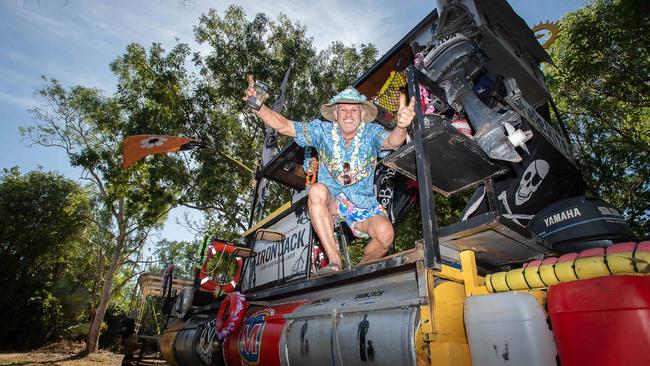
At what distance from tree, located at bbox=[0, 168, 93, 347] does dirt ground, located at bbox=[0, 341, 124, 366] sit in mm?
1225

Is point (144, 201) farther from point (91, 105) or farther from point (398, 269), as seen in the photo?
point (398, 269)

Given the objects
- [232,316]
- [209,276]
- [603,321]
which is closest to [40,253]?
[209,276]

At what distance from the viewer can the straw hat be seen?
3.47 meters

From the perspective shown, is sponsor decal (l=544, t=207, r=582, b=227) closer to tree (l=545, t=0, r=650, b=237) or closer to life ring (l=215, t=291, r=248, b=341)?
life ring (l=215, t=291, r=248, b=341)

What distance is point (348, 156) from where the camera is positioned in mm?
3377

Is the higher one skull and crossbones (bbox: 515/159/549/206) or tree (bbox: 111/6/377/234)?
tree (bbox: 111/6/377/234)

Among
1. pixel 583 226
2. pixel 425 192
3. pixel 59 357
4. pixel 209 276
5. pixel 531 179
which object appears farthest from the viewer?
pixel 59 357

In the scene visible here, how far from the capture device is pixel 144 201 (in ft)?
45.4

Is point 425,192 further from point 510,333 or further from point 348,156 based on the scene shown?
point 348,156

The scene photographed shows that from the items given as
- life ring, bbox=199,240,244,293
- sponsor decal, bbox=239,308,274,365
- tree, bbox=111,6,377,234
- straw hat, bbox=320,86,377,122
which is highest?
tree, bbox=111,6,377,234

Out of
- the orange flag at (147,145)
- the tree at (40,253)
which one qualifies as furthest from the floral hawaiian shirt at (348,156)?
the tree at (40,253)

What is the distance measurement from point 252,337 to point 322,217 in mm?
1406

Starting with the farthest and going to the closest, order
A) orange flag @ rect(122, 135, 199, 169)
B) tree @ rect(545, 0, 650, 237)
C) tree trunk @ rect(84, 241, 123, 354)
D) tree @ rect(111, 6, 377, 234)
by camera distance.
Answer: tree trunk @ rect(84, 241, 123, 354) → tree @ rect(111, 6, 377, 234) → tree @ rect(545, 0, 650, 237) → orange flag @ rect(122, 135, 199, 169)

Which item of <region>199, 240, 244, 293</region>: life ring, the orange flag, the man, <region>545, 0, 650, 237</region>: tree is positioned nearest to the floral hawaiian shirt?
the man
